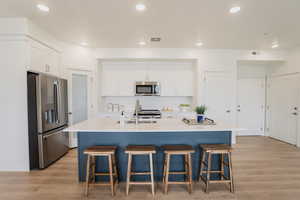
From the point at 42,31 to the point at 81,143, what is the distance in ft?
8.15

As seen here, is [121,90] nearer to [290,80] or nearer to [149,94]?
[149,94]

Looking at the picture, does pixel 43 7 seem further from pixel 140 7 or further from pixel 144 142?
pixel 144 142

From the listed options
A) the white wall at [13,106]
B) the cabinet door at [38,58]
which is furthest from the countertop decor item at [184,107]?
the white wall at [13,106]

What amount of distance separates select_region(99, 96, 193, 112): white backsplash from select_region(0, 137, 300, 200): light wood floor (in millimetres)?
2219

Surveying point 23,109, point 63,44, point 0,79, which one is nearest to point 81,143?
point 23,109

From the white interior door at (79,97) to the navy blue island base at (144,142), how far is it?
1998 millimetres

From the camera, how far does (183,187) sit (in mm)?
2555

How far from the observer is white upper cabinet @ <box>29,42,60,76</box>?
320cm

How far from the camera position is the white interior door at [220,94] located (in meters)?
4.88

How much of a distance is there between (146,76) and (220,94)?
2.21 m

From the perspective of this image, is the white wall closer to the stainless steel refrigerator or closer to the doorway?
the stainless steel refrigerator

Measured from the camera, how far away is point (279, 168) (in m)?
3.21

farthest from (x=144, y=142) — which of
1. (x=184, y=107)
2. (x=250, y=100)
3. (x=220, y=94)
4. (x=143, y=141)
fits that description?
(x=250, y=100)

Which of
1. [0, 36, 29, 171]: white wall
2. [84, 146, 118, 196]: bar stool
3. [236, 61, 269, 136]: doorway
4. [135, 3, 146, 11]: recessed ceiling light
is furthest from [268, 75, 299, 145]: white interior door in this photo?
[0, 36, 29, 171]: white wall
